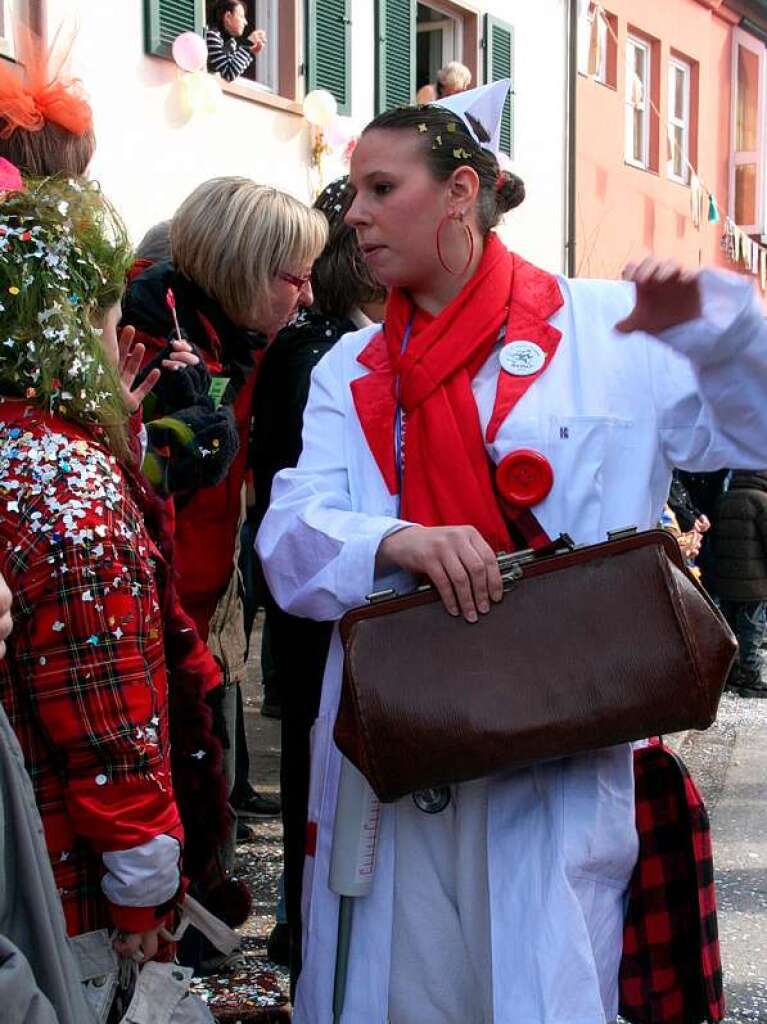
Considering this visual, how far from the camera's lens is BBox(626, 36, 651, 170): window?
17.4 m

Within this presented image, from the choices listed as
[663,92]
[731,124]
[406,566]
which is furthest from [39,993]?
[731,124]

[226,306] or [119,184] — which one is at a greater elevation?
[119,184]

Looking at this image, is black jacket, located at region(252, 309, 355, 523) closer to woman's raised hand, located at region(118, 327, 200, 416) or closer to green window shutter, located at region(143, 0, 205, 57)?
woman's raised hand, located at region(118, 327, 200, 416)

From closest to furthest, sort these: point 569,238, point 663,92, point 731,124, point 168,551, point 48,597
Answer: point 48,597 < point 168,551 < point 569,238 < point 663,92 < point 731,124

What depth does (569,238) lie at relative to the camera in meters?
15.7

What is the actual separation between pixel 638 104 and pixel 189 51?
9457 millimetres

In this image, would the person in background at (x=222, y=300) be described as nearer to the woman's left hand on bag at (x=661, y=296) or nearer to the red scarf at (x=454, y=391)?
the red scarf at (x=454, y=391)

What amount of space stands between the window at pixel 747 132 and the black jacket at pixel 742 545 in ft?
44.1

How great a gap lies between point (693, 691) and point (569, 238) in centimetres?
1405

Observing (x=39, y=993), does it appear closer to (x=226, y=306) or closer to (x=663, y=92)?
(x=226, y=306)

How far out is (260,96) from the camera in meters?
10.5

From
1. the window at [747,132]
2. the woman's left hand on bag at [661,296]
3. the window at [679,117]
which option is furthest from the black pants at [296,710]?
the window at [747,132]

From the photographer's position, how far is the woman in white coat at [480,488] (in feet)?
7.16

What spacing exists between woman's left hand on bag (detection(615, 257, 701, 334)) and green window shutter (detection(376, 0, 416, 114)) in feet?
33.3
